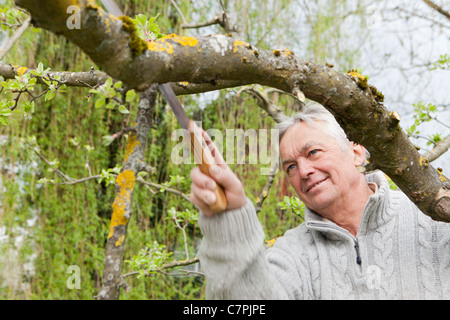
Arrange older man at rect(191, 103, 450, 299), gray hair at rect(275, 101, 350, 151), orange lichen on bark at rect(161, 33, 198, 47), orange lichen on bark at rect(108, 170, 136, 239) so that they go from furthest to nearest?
gray hair at rect(275, 101, 350, 151) → older man at rect(191, 103, 450, 299) → orange lichen on bark at rect(108, 170, 136, 239) → orange lichen on bark at rect(161, 33, 198, 47)

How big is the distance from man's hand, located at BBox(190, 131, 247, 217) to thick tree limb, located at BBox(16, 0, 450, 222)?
5.5 inches

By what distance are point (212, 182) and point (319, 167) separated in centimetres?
68

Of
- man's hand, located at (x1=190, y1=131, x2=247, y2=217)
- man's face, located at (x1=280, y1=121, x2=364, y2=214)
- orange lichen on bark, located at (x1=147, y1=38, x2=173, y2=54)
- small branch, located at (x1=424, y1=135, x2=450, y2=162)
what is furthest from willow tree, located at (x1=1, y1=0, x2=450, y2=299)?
small branch, located at (x1=424, y1=135, x2=450, y2=162)

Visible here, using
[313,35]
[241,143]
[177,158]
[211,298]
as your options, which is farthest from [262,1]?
[211,298]

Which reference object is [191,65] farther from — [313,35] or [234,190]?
[313,35]

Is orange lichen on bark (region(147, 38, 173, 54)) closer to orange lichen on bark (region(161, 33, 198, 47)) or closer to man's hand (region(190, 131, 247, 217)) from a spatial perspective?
orange lichen on bark (region(161, 33, 198, 47))

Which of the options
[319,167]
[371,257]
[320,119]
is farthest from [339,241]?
[320,119]

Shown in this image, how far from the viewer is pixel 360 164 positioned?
58.9 inches

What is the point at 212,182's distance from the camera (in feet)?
2.61

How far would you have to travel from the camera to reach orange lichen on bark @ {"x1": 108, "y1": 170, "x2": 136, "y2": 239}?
1.00 meters

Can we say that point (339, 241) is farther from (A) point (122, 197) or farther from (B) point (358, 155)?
(A) point (122, 197)

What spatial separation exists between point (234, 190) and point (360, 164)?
2.56 feet

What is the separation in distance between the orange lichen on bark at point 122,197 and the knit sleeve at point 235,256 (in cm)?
20
